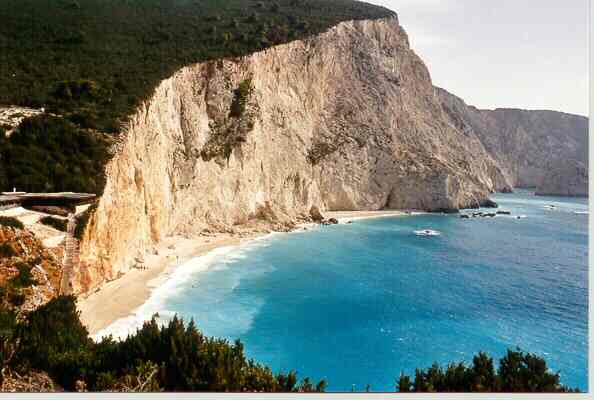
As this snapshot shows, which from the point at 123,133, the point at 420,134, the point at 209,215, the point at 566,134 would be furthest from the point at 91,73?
the point at 566,134

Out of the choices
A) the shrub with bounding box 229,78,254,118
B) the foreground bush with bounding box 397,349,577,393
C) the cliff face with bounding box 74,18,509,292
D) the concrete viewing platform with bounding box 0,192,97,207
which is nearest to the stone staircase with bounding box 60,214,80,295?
the concrete viewing platform with bounding box 0,192,97,207

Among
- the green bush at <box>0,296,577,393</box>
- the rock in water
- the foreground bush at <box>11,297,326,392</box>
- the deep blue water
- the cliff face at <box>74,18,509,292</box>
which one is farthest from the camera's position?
the rock in water

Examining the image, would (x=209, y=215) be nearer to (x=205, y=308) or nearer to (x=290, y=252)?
(x=290, y=252)

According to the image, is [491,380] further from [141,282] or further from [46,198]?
[141,282]

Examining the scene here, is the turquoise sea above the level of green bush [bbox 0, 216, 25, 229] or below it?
below

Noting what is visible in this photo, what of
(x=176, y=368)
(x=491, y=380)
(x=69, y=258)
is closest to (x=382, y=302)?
(x=491, y=380)

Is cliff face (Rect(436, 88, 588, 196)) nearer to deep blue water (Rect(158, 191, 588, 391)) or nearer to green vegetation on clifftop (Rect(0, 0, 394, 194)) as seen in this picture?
green vegetation on clifftop (Rect(0, 0, 394, 194))
